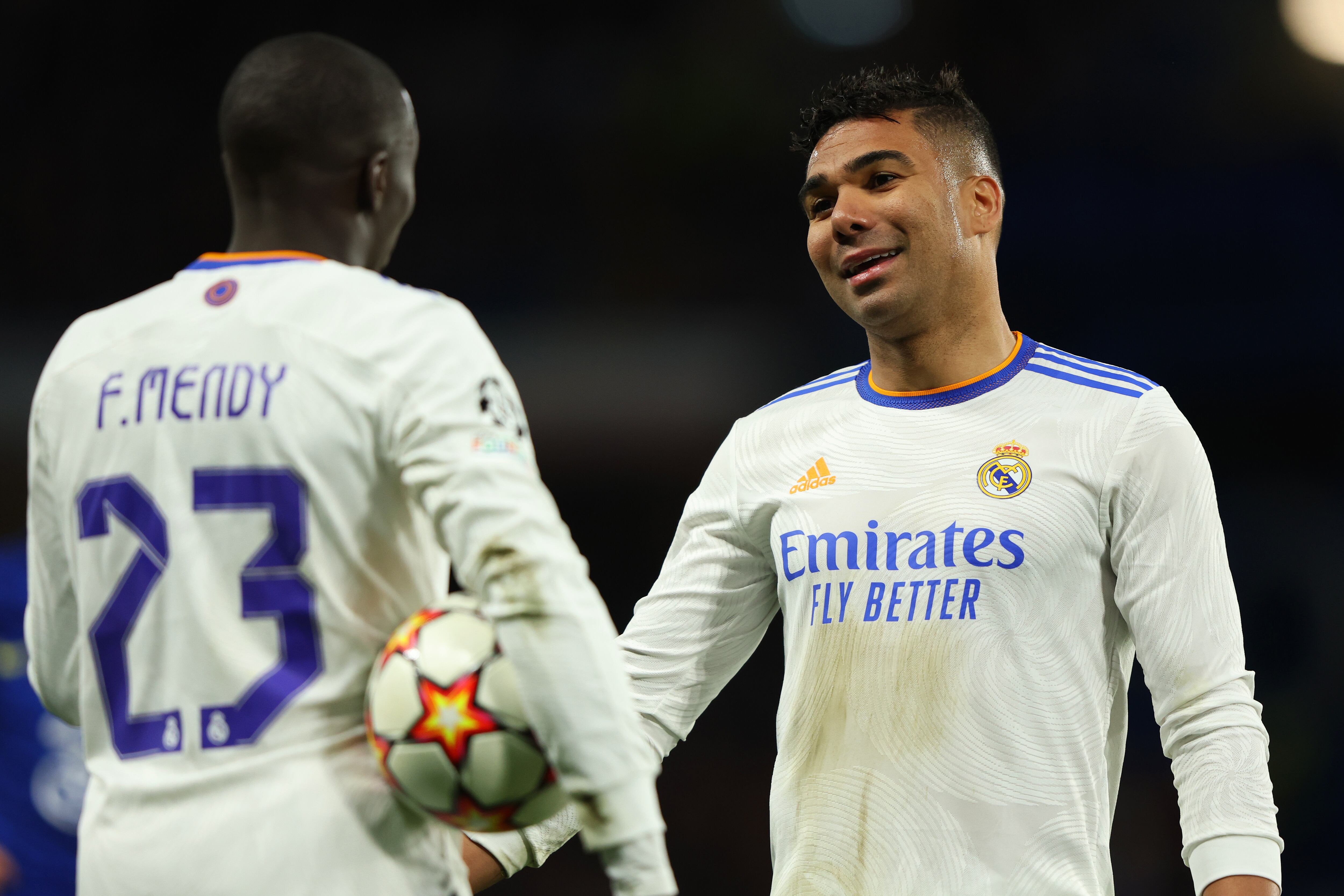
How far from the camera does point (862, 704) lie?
2801 millimetres

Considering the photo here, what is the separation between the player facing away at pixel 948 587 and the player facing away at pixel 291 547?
806 millimetres

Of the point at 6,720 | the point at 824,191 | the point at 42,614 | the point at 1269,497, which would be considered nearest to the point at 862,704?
the point at 824,191

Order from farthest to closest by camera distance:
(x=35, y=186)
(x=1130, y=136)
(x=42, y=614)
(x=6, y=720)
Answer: (x=35, y=186) → (x=1130, y=136) → (x=6, y=720) → (x=42, y=614)

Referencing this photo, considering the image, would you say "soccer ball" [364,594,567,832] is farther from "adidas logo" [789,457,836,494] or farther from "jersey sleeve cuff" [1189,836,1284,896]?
"jersey sleeve cuff" [1189,836,1284,896]

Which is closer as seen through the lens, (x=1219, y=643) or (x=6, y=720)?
(x=1219, y=643)

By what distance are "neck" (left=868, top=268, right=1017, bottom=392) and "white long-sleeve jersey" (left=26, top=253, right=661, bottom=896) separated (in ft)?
4.35

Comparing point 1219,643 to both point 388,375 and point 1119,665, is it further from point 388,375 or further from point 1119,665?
point 388,375

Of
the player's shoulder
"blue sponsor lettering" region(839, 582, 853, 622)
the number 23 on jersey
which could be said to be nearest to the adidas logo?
"blue sponsor lettering" region(839, 582, 853, 622)

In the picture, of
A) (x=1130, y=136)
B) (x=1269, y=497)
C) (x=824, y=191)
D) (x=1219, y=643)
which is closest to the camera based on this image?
(x=1219, y=643)

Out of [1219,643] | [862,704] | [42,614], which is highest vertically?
[42,614]

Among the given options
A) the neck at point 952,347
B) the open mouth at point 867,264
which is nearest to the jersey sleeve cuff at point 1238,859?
the neck at point 952,347

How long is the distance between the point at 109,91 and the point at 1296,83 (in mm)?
7660

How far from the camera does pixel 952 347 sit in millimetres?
3049

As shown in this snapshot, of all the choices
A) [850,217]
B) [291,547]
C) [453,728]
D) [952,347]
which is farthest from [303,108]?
[952,347]
